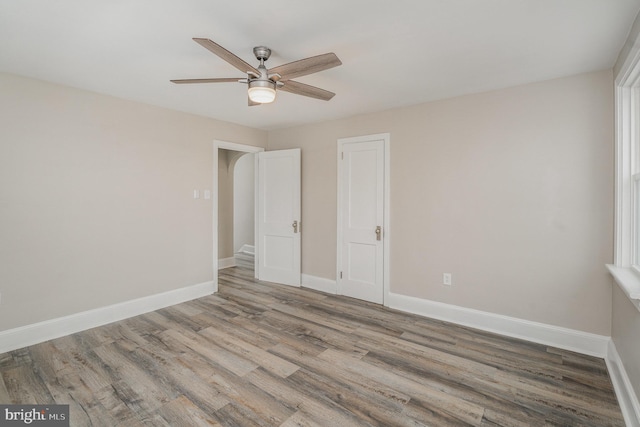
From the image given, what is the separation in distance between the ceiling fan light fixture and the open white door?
2.34 metres

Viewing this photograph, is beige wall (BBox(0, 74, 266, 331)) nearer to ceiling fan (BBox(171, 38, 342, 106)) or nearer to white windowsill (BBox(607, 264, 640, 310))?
ceiling fan (BBox(171, 38, 342, 106))

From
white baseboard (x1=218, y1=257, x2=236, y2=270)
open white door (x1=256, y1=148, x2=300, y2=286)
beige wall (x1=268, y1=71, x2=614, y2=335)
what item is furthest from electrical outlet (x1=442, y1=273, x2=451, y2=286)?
white baseboard (x1=218, y1=257, x2=236, y2=270)

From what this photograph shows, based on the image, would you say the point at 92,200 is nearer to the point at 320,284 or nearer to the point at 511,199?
the point at 320,284

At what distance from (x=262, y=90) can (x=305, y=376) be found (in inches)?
84.7

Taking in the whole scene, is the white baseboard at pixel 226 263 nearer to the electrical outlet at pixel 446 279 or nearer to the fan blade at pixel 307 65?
the electrical outlet at pixel 446 279

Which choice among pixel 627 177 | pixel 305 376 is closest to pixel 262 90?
pixel 305 376

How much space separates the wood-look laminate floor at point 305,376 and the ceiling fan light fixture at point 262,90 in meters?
2.10

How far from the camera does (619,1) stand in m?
1.69

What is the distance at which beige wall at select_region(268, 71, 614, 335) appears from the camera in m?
2.60

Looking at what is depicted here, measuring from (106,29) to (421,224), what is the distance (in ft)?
10.8

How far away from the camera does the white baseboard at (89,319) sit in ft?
8.89

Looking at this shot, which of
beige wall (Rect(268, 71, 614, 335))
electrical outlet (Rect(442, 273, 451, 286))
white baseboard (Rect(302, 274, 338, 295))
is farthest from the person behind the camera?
white baseboard (Rect(302, 274, 338, 295))

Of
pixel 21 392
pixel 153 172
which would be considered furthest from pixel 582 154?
pixel 21 392

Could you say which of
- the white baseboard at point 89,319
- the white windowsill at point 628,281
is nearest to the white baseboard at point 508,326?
the white windowsill at point 628,281
